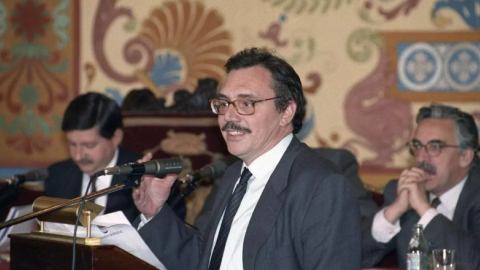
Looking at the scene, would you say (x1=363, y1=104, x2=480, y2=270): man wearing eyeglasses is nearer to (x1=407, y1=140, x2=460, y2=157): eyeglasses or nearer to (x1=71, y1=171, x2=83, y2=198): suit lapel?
(x1=407, y1=140, x2=460, y2=157): eyeglasses

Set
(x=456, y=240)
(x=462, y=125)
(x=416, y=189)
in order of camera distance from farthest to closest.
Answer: (x=462, y=125), (x=416, y=189), (x=456, y=240)

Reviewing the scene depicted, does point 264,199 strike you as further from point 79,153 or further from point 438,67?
point 438,67

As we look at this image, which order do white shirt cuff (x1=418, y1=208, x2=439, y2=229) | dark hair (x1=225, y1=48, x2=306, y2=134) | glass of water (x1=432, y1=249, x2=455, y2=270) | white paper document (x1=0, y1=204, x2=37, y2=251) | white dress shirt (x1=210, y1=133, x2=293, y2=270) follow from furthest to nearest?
white shirt cuff (x1=418, y1=208, x2=439, y2=229)
white paper document (x1=0, y1=204, x2=37, y2=251)
glass of water (x1=432, y1=249, x2=455, y2=270)
dark hair (x1=225, y1=48, x2=306, y2=134)
white dress shirt (x1=210, y1=133, x2=293, y2=270)

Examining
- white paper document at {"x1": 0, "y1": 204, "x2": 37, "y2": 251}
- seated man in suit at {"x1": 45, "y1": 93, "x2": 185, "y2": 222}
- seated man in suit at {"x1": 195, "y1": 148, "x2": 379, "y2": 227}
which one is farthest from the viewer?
seated man in suit at {"x1": 45, "y1": 93, "x2": 185, "y2": 222}

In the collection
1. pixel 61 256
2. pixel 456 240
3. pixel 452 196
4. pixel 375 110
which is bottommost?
pixel 456 240

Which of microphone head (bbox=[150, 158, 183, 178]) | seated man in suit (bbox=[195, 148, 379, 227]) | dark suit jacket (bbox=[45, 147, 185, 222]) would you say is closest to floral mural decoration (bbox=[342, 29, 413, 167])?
seated man in suit (bbox=[195, 148, 379, 227])

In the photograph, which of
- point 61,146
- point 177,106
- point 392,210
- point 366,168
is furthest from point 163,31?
point 392,210

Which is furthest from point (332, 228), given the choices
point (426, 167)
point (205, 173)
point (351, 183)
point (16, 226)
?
point (16, 226)

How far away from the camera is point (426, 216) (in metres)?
3.36

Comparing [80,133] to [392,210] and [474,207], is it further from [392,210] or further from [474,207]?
[474,207]

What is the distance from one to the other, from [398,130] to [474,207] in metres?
1.26

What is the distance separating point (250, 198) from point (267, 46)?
93.7 inches

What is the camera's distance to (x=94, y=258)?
2203 millimetres

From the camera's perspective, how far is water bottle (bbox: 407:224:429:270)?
277 centimetres
